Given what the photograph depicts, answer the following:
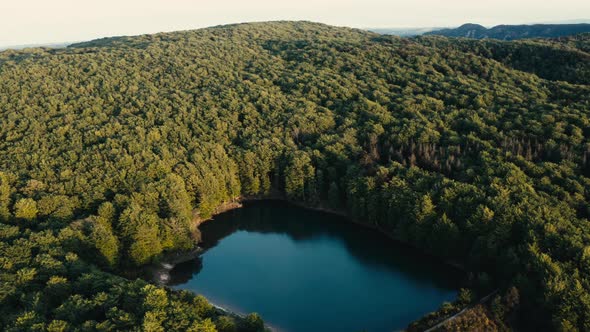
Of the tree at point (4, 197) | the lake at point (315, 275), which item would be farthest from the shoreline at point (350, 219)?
the tree at point (4, 197)

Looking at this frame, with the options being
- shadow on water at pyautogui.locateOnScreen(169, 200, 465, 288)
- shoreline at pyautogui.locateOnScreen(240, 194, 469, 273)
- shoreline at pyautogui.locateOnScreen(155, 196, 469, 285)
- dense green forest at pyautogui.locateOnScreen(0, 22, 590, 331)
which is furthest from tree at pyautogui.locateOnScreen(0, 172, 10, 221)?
shoreline at pyautogui.locateOnScreen(240, 194, 469, 273)

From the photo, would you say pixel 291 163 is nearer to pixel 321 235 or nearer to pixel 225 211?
pixel 321 235

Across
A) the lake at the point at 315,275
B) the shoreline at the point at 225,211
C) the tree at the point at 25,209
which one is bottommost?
the lake at the point at 315,275

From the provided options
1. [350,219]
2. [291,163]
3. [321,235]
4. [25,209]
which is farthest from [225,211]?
[25,209]

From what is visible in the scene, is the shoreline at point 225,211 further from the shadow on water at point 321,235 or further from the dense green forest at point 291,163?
the dense green forest at point 291,163

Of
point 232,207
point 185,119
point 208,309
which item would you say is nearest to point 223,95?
point 185,119

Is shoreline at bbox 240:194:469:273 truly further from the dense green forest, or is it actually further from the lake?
the dense green forest
